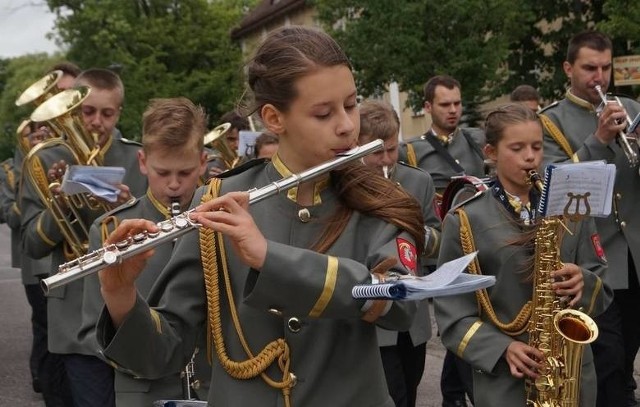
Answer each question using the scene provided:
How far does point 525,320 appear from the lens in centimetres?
451

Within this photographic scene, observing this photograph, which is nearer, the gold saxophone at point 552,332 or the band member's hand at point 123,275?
the band member's hand at point 123,275

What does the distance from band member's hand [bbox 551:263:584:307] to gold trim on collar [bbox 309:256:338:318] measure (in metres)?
1.92

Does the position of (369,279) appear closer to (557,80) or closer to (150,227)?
(150,227)

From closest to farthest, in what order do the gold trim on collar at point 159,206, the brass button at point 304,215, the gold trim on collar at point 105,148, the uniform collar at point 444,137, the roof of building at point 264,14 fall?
the brass button at point 304,215, the gold trim on collar at point 159,206, the gold trim on collar at point 105,148, the uniform collar at point 444,137, the roof of building at point 264,14

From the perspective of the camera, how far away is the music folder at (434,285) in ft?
8.02

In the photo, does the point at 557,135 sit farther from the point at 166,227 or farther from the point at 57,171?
the point at 166,227

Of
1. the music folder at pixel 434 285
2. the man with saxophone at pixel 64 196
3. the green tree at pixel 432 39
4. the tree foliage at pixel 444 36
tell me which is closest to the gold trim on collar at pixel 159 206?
the man with saxophone at pixel 64 196

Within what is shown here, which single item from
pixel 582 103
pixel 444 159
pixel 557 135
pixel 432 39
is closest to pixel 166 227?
pixel 557 135

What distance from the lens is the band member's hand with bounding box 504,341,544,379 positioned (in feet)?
14.6

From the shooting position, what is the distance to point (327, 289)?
8.77 ft

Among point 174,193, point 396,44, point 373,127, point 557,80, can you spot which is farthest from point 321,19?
point 174,193

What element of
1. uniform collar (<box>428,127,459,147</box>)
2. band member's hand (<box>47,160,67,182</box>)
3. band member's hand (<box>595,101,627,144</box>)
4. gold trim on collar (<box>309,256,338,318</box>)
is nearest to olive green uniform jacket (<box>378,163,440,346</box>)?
band member's hand (<box>595,101,627,144</box>)

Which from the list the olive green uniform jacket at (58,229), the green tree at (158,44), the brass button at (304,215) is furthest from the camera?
the green tree at (158,44)

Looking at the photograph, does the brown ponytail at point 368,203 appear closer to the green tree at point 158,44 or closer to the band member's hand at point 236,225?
the band member's hand at point 236,225
